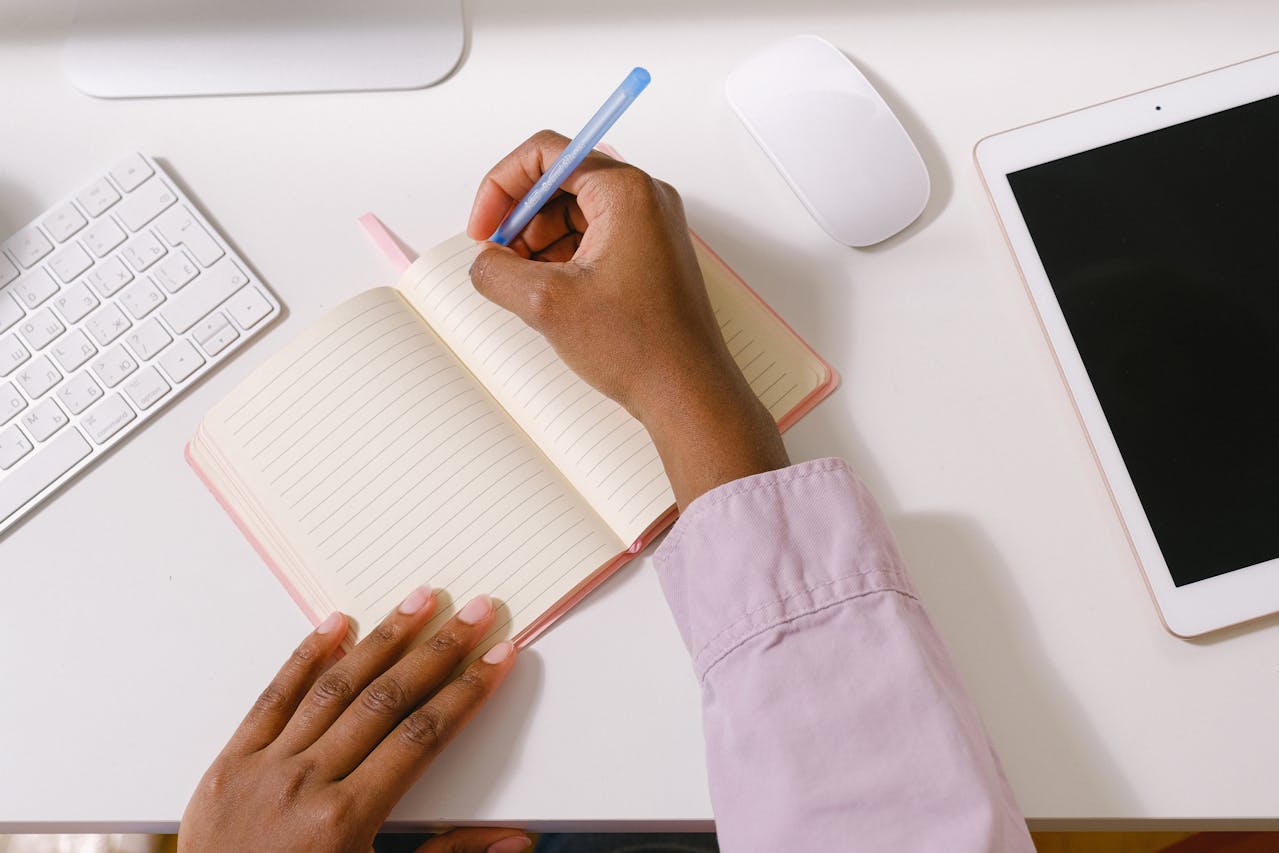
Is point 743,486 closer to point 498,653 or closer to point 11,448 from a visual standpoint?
point 498,653

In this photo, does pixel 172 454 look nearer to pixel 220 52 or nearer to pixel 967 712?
pixel 220 52

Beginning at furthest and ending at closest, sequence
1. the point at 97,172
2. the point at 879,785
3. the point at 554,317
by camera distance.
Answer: the point at 97,172, the point at 554,317, the point at 879,785

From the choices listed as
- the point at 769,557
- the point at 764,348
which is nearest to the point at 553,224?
the point at 764,348

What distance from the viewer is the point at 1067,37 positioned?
0.69 meters

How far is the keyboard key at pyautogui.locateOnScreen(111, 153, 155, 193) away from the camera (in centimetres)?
65

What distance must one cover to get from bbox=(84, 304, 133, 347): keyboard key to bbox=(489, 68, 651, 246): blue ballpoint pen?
0.24m

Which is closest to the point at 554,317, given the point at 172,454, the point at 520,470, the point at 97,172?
the point at 520,470

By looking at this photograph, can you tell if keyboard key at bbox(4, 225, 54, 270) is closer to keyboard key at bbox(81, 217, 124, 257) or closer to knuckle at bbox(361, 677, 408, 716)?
keyboard key at bbox(81, 217, 124, 257)

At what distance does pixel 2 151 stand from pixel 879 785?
0.69 meters

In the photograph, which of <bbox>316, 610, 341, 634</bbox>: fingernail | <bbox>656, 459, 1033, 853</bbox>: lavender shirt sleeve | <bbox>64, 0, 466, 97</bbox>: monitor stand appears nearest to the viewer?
<bbox>656, 459, 1033, 853</bbox>: lavender shirt sleeve

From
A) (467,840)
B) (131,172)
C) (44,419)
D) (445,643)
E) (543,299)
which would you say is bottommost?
(467,840)

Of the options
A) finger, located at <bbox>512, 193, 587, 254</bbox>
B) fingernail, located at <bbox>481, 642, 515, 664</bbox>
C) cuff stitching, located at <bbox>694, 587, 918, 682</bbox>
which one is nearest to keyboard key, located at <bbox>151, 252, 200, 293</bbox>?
finger, located at <bbox>512, 193, 587, 254</bbox>

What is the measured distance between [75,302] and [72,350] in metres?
0.03

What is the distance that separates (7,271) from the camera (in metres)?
0.63
